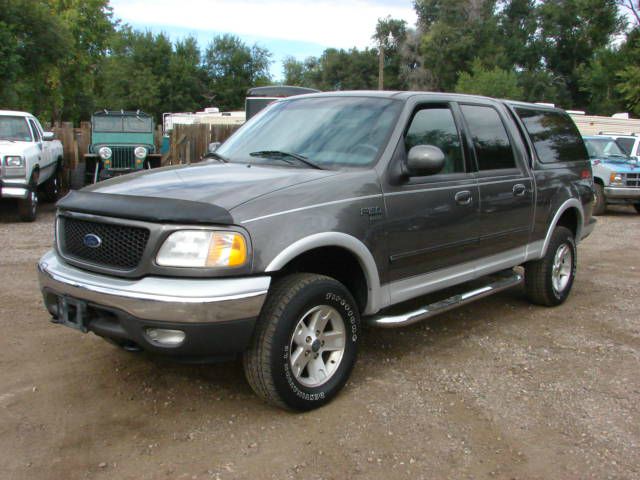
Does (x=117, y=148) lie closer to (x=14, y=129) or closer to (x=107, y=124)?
(x=107, y=124)

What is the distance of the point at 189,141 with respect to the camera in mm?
16828

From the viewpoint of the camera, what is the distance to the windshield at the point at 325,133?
423 centimetres

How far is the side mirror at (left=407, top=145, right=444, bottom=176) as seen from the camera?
407 centimetres

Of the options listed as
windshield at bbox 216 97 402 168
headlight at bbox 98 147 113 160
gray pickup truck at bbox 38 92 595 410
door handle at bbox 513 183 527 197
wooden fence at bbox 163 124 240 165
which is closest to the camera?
gray pickup truck at bbox 38 92 595 410

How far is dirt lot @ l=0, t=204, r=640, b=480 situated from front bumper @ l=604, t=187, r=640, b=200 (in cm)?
998

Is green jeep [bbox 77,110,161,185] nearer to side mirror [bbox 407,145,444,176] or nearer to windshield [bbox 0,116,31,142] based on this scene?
windshield [bbox 0,116,31,142]

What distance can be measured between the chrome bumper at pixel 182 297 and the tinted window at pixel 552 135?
353 cm

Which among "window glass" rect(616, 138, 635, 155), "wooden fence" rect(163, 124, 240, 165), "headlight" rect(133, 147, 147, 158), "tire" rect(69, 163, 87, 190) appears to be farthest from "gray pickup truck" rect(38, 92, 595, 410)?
"window glass" rect(616, 138, 635, 155)

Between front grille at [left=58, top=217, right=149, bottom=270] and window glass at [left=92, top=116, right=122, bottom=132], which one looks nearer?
front grille at [left=58, top=217, right=149, bottom=270]

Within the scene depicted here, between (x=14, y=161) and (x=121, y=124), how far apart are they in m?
3.94

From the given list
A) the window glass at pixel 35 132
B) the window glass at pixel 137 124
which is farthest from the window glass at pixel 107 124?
the window glass at pixel 35 132

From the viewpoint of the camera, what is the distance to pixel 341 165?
163 inches

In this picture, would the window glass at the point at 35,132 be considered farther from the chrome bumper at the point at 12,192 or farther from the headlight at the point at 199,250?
the headlight at the point at 199,250

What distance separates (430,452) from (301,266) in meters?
1.33
